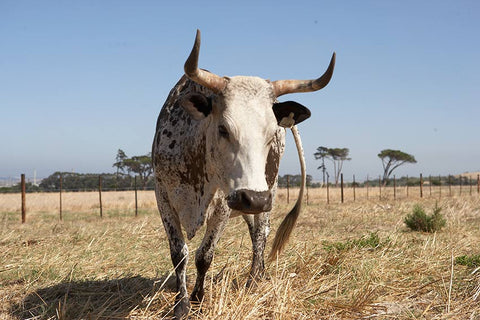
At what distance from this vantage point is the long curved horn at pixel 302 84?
328 cm

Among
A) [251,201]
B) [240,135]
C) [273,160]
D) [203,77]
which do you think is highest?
[203,77]

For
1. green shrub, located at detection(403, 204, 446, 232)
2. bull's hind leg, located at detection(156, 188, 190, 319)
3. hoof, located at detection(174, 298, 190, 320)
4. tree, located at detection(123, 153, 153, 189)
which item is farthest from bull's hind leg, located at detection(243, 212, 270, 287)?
tree, located at detection(123, 153, 153, 189)

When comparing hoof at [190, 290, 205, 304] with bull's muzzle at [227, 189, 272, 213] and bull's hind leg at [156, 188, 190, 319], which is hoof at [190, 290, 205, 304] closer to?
bull's hind leg at [156, 188, 190, 319]

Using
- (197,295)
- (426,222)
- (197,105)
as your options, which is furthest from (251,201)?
(426,222)

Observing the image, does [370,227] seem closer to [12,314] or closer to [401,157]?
[12,314]

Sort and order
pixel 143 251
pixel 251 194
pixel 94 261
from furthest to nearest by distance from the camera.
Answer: pixel 143 251, pixel 94 261, pixel 251 194

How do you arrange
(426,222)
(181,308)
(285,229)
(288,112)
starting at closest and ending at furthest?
(288,112)
(181,308)
(285,229)
(426,222)

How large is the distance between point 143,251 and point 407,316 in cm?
405

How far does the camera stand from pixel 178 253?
3.61 meters

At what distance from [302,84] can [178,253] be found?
1.69 metres

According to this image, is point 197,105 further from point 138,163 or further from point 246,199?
point 138,163

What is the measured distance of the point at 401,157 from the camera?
172 feet

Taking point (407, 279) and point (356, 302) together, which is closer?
point (356, 302)

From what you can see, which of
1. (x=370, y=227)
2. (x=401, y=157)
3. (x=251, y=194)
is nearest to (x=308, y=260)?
(x=251, y=194)
